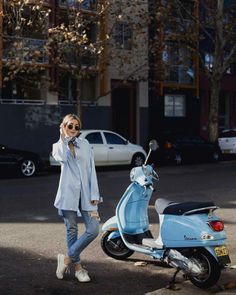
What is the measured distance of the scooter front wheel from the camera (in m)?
7.16

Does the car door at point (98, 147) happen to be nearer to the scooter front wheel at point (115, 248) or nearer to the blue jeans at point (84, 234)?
the scooter front wheel at point (115, 248)

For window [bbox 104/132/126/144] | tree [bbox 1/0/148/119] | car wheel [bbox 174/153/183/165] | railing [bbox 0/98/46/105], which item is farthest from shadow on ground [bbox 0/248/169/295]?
railing [bbox 0/98/46/105]

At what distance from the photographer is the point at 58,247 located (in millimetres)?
7895

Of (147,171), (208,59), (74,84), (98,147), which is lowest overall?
(98,147)

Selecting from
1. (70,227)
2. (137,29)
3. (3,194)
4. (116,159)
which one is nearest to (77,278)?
(70,227)

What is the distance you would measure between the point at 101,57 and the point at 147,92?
6.95m

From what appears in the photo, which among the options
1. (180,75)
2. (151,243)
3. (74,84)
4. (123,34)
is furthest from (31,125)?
(151,243)

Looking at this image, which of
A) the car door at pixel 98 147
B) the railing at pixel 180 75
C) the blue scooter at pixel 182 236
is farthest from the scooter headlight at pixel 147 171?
the railing at pixel 180 75

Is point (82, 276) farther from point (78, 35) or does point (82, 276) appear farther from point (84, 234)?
point (78, 35)

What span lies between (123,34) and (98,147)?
338 inches

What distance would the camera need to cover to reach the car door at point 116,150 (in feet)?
67.8

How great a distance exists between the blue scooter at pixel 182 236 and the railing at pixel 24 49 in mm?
15019

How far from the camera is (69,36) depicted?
67.9 feet

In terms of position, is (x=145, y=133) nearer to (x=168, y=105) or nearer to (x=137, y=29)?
(x=168, y=105)
